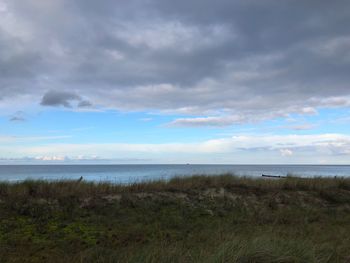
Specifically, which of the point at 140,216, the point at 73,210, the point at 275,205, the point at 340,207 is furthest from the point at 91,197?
the point at 340,207

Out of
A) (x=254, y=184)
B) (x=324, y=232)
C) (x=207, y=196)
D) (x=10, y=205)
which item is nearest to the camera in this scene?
(x=324, y=232)

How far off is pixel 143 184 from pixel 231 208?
406 centimetres

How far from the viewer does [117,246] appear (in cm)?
979

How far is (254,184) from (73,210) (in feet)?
30.2

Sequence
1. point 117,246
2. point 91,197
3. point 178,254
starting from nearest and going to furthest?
point 178,254 → point 117,246 → point 91,197

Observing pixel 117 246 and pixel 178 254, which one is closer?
pixel 178 254

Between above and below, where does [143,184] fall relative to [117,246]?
above

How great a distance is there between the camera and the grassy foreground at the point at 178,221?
23.9 ft

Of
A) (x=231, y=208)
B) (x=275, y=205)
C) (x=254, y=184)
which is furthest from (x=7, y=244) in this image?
(x=254, y=184)

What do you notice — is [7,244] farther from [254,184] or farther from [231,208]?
[254,184]

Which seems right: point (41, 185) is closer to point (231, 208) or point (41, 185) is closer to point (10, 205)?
point (10, 205)

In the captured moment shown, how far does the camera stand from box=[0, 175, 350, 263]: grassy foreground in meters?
7.28

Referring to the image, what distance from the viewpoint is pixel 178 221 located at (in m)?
13.4

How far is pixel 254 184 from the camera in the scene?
1902 centimetres
